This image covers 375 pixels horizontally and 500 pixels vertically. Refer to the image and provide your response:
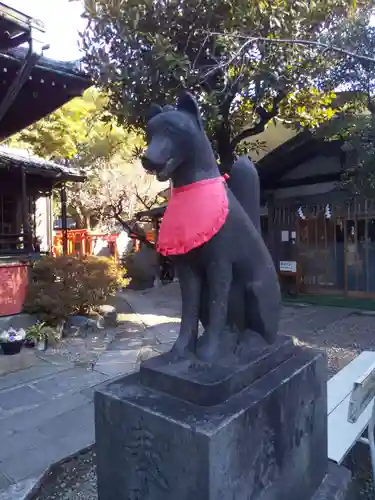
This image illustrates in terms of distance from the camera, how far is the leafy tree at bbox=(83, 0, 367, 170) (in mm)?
5480

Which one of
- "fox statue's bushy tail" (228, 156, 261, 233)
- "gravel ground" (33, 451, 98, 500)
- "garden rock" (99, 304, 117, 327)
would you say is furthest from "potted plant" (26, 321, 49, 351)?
"fox statue's bushy tail" (228, 156, 261, 233)

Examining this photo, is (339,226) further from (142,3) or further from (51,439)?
(51,439)

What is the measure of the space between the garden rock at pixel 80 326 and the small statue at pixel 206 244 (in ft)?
17.2

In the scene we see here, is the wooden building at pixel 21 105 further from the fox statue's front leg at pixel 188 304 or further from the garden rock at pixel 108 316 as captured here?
the fox statue's front leg at pixel 188 304

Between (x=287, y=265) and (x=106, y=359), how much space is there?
6.22 metres

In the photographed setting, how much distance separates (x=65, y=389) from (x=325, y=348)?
3.87 m

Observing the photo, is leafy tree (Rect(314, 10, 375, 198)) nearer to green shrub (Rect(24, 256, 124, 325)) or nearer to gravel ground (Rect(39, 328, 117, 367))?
green shrub (Rect(24, 256, 124, 325))

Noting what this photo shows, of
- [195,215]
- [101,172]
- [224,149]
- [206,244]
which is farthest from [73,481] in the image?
[101,172]

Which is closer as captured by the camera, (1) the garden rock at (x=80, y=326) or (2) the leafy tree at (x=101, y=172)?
(1) the garden rock at (x=80, y=326)

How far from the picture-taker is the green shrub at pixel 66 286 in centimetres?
682

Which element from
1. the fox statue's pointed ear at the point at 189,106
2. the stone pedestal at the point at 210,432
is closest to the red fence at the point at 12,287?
the stone pedestal at the point at 210,432

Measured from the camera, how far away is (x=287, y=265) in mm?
10344

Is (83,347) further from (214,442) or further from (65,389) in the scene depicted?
(214,442)

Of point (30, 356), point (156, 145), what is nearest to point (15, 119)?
point (30, 356)
